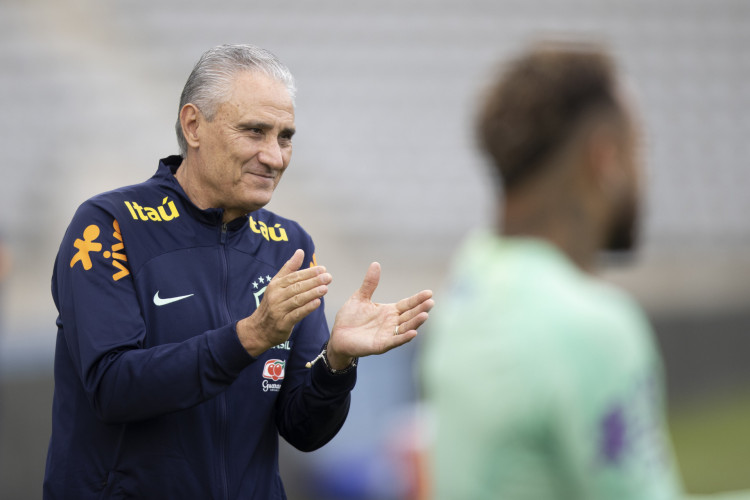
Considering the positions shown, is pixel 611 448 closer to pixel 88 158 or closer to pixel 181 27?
pixel 88 158

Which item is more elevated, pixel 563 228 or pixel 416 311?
pixel 563 228

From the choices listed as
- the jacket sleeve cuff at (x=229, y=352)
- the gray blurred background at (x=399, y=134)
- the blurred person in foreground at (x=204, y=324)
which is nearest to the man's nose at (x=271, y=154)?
the blurred person in foreground at (x=204, y=324)

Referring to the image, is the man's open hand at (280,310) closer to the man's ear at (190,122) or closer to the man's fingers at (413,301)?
the man's fingers at (413,301)

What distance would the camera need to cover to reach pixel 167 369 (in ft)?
7.75

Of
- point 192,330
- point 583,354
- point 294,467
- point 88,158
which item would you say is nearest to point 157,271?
point 192,330

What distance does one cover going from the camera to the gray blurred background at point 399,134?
9.91 m

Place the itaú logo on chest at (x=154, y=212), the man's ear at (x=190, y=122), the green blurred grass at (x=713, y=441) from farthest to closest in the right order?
1. the green blurred grass at (x=713, y=441)
2. the man's ear at (x=190, y=122)
3. the itaú logo on chest at (x=154, y=212)

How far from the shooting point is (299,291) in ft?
7.89

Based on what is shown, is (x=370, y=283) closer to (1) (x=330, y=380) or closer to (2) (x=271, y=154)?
(1) (x=330, y=380)

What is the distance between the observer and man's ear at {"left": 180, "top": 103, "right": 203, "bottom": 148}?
9.11 feet

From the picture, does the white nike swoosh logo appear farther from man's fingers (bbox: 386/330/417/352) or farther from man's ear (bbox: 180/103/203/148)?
man's fingers (bbox: 386/330/417/352)

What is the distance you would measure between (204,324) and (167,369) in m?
0.26

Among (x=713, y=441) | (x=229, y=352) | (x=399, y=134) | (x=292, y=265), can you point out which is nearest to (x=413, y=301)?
(x=292, y=265)

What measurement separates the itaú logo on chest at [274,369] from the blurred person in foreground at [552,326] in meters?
0.99
